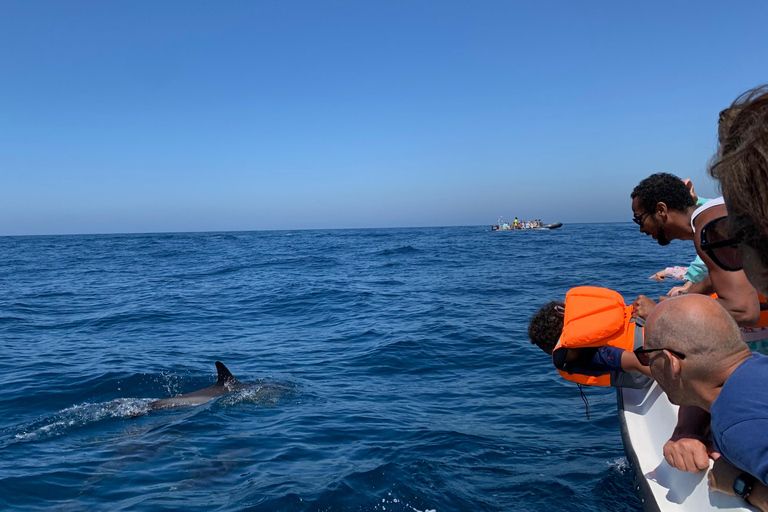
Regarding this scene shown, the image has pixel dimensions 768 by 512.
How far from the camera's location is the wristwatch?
229cm

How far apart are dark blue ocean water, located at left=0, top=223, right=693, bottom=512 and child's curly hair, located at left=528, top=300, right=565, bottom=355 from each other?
1.45 m

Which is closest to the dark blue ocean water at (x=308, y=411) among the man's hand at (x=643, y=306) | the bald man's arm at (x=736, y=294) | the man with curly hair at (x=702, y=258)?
the man's hand at (x=643, y=306)

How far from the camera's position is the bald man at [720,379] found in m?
1.97

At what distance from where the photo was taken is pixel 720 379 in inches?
91.1

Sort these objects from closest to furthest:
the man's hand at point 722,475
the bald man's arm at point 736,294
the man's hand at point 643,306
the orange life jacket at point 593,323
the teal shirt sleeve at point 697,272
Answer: the man's hand at point 722,475 → the bald man's arm at point 736,294 → the orange life jacket at point 593,323 → the man's hand at point 643,306 → the teal shirt sleeve at point 697,272

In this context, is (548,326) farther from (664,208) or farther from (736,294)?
(736,294)

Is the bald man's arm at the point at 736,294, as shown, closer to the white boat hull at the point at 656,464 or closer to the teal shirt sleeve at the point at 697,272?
the white boat hull at the point at 656,464

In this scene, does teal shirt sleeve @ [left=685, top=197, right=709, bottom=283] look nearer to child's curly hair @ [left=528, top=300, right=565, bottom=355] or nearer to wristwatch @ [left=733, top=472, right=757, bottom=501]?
child's curly hair @ [left=528, top=300, right=565, bottom=355]

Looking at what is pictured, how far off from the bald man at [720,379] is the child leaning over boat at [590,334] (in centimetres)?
124

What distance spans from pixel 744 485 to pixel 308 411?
6143 millimetres

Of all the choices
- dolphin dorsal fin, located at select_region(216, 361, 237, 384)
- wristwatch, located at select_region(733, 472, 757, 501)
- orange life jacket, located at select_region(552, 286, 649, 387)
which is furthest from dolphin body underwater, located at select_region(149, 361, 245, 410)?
wristwatch, located at select_region(733, 472, 757, 501)

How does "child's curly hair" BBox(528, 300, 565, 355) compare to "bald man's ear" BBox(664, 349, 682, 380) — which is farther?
"child's curly hair" BBox(528, 300, 565, 355)

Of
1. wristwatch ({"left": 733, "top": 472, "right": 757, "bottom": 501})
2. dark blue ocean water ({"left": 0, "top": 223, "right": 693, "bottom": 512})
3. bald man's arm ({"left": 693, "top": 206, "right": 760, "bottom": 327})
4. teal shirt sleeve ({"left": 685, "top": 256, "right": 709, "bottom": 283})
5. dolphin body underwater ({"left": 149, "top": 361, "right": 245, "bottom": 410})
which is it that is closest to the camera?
wristwatch ({"left": 733, "top": 472, "right": 757, "bottom": 501})

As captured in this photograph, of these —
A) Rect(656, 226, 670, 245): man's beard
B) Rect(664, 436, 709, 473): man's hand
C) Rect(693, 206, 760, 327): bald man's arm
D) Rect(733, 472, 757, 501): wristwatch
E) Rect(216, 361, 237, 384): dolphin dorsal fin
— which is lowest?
Rect(216, 361, 237, 384): dolphin dorsal fin
